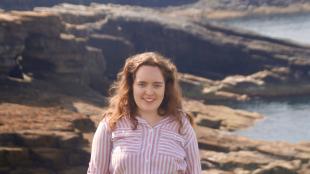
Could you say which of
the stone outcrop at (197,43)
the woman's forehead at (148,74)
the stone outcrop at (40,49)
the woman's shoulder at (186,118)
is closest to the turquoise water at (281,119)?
the stone outcrop at (197,43)

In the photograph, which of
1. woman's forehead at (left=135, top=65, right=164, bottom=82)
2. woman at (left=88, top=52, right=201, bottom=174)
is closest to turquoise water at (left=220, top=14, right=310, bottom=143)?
woman at (left=88, top=52, right=201, bottom=174)

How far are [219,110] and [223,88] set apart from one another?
1668 centimetres

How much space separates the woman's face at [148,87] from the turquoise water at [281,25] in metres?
104

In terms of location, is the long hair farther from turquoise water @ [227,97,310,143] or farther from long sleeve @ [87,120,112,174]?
turquoise water @ [227,97,310,143]

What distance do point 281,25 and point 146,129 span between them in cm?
13042

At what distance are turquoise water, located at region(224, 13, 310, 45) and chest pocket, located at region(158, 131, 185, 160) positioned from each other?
4109 inches

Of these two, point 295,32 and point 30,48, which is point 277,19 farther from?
point 30,48

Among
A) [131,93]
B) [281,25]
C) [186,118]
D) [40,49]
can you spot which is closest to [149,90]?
[131,93]

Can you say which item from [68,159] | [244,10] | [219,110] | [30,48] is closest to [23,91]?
[30,48]

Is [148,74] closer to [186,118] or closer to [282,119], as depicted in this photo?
[186,118]

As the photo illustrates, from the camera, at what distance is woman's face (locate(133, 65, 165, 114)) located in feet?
22.9

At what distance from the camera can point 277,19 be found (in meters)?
147

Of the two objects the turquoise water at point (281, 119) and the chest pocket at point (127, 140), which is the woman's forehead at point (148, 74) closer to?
the chest pocket at point (127, 140)

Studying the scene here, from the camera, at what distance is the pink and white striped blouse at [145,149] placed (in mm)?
6738
